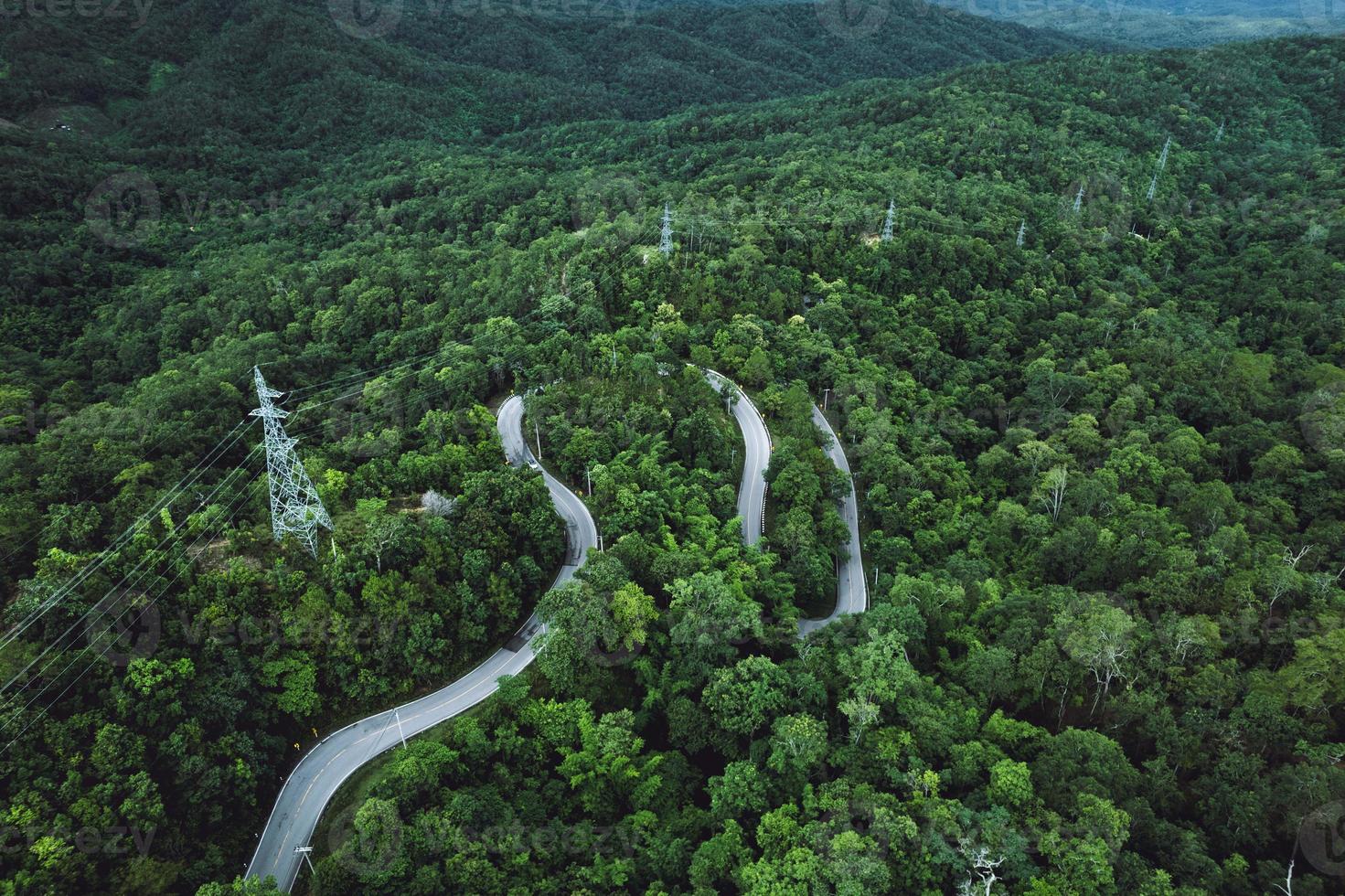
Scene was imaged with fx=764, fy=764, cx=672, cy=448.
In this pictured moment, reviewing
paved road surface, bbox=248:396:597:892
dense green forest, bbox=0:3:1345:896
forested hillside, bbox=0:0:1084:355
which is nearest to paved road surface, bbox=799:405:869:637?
dense green forest, bbox=0:3:1345:896

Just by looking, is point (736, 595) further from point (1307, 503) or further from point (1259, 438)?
point (1259, 438)

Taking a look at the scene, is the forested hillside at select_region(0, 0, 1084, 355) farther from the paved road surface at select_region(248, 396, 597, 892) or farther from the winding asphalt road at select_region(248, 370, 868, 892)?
the paved road surface at select_region(248, 396, 597, 892)

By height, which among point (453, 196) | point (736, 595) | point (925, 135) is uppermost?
point (925, 135)

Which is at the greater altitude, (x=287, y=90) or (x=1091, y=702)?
(x=287, y=90)

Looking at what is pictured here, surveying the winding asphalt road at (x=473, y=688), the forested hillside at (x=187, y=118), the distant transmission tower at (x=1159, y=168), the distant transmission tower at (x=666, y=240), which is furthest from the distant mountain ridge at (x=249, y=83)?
the distant transmission tower at (x=1159, y=168)

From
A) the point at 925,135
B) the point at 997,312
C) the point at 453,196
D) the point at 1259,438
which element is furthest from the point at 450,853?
the point at 925,135

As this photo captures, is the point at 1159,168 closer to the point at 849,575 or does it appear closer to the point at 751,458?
the point at 751,458

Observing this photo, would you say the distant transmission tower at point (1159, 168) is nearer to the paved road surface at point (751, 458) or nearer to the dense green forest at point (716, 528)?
the dense green forest at point (716, 528)

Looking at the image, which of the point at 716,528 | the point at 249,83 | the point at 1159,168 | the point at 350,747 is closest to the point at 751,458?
the point at 716,528
